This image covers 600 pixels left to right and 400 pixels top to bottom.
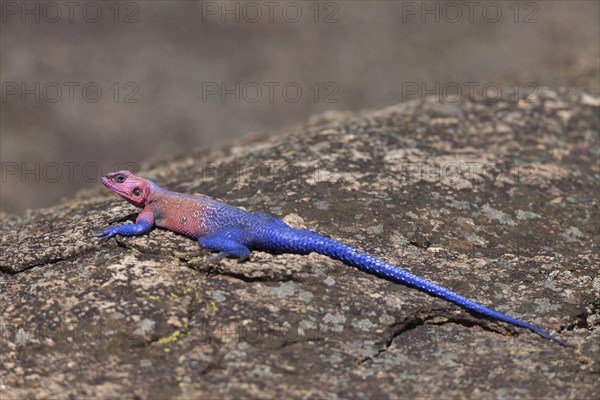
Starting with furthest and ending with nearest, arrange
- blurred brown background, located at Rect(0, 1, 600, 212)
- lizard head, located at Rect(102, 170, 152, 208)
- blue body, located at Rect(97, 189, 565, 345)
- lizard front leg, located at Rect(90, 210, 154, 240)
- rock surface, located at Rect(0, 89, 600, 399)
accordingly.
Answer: blurred brown background, located at Rect(0, 1, 600, 212)
lizard head, located at Rect(102, 170, 152, 208)
lizard front leg, located at Rect(90, 210, 154, 240)
blue body, located at Rect(97, 189, 565, 345)
rock surface, located at Rect(0, 89, 600, 399)

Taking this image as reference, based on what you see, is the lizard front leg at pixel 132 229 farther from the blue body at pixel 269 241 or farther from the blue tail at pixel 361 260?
the blue tail at pixel 361 260

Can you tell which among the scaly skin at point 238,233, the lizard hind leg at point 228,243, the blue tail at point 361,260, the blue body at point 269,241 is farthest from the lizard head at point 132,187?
the blue tail at point 361,260

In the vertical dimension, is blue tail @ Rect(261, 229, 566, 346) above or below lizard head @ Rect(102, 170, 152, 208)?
below

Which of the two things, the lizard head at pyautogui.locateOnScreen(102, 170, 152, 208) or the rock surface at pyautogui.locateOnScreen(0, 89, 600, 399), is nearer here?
the rock surface at pyautogui.locateOnScreen(0, 89, 600, 399)

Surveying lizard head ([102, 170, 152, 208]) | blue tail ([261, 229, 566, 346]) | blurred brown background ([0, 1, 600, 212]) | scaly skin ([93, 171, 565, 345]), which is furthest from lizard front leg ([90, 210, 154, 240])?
blurred brown background ([0, 1, 600, 212])

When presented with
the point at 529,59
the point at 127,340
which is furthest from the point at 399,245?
the point at 529,59

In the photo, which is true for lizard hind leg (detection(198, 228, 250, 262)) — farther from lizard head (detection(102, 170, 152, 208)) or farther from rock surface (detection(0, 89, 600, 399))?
lizard head (detection(102, 170, 152, 208))

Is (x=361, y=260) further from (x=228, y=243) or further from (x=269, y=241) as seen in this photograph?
(x=228, y=243)

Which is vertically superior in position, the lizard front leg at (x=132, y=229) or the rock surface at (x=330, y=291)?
the lizard front leg at (x=132, y=229)
